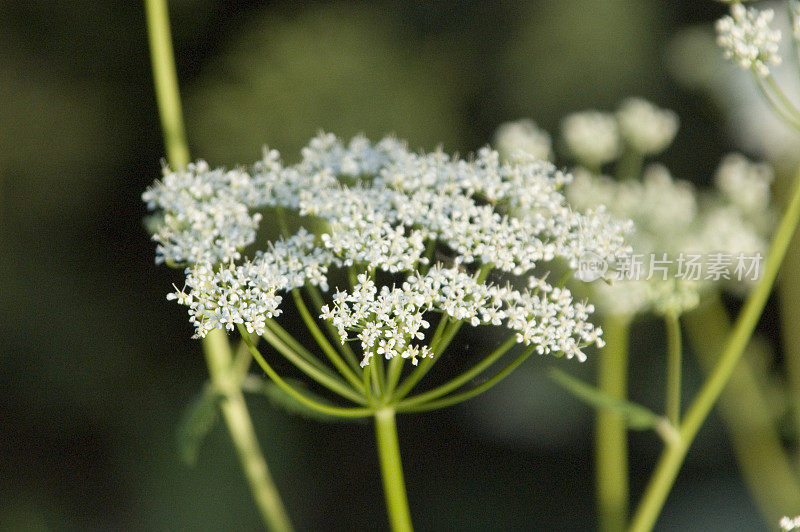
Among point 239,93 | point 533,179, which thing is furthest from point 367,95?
point 533,179

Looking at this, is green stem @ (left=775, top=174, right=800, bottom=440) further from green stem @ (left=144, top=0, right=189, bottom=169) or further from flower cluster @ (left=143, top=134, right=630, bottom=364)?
green stem @ (left=144, top=0, right=189, bottom=169)

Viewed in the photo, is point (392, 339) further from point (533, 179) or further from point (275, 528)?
point (275, 528)

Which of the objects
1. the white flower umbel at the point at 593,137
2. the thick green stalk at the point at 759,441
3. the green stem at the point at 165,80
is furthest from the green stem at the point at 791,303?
the green stem at the point at 165,80

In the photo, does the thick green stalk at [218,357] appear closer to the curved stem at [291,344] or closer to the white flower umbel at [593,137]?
the curved stem at [291,344]

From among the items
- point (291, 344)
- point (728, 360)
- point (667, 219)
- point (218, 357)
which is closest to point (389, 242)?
point (291, 344)

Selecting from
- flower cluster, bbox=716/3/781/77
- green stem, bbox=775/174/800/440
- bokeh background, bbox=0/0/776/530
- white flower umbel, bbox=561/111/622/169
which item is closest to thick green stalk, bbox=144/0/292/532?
bokeh background, bbox=0/0/776/530

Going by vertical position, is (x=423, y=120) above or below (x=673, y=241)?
above
